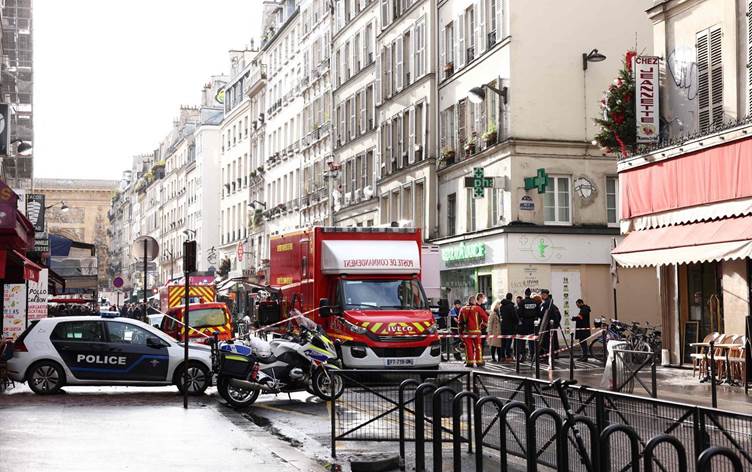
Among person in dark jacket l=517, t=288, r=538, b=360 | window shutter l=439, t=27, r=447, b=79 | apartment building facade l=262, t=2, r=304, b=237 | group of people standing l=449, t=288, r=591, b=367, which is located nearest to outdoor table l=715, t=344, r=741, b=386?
group of people standing l=449, t=288, r=591, b=367

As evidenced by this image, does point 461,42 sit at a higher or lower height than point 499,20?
higher

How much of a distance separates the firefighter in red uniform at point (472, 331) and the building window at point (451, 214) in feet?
45.3

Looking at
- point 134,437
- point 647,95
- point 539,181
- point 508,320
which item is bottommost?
point 134,437

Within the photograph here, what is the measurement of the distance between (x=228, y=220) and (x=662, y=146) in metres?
71.5

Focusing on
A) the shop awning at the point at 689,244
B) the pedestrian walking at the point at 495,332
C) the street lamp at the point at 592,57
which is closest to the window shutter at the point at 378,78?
the street lamp at the point at 592,57

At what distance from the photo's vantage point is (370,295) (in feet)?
86.5

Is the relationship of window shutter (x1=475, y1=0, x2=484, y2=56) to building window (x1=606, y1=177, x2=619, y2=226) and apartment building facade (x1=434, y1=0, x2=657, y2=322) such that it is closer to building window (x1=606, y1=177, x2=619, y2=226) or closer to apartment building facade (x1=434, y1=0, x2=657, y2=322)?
apartment building facade (x1=434, y1=0, x2=657, y2=322)

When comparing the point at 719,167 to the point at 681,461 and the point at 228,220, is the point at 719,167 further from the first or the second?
the point at 228,220

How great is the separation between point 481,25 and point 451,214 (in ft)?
24.9

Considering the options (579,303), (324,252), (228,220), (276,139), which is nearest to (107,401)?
(324,252)

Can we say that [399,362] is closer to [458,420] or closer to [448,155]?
[458,420]

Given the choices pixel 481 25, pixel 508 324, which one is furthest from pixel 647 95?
pixel 481 25

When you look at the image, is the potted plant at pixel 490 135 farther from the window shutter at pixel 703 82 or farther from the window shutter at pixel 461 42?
the window shutter at pixel 703 82

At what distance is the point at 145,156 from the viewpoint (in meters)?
162
